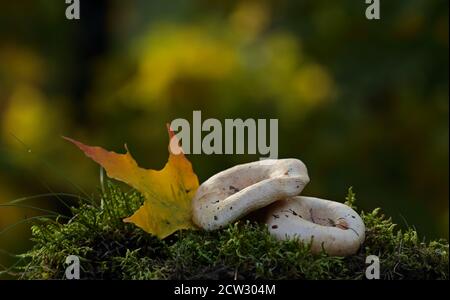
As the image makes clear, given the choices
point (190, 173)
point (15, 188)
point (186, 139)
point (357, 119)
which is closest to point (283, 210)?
point (190, 173)

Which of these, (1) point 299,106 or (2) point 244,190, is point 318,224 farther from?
(1) point 299,106

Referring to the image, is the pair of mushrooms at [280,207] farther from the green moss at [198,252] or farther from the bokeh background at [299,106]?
the bokeh background at [299,106]

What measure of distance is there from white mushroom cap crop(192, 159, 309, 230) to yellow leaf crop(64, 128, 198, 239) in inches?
1.2

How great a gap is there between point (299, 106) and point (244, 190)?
221 cm

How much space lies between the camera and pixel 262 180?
1685 mm

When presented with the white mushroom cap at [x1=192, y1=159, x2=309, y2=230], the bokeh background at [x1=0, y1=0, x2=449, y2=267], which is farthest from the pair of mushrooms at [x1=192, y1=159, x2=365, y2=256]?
the bokeh background at [x1=0, y1=0, x2=449, y2=267]

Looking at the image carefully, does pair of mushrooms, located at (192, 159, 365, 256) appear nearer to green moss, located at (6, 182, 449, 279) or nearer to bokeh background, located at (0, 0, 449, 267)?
green moss, located at (6, 182, 449, 279)

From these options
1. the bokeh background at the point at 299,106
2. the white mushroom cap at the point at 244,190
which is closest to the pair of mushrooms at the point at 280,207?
the white mushroom cap at the point at 244,190

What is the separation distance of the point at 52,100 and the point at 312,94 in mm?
1107

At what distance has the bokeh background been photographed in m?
3.52

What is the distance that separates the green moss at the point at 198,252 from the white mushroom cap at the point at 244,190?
0.03 m

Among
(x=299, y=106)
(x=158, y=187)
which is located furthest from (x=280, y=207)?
(x=299, y=106)

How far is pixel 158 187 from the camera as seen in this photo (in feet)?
5.62
